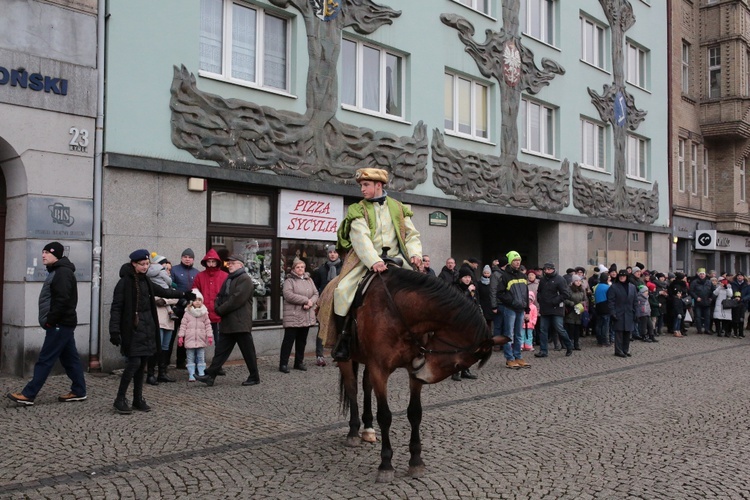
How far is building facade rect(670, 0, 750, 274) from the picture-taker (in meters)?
27.5

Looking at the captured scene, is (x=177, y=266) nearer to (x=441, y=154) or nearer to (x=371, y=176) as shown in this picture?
(x=371, y=176)

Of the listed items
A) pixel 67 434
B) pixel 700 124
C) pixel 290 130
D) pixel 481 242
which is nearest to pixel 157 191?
pixel 290 130

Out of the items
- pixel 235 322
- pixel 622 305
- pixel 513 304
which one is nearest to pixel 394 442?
pixel 235 322

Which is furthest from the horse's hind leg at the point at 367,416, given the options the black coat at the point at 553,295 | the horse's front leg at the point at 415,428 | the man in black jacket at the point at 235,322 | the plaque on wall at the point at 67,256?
the black coat at the point at 553,295

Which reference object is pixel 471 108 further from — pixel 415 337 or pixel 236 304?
pixel 415 337

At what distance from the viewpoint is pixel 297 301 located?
11.0 metres

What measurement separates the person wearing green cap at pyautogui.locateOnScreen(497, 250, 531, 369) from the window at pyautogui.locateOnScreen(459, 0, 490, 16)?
8.38m

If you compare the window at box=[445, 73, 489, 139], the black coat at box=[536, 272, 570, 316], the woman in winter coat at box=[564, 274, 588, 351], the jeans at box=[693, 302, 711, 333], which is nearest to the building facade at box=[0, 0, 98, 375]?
the black coat at box=[536, 272, 570, 316]

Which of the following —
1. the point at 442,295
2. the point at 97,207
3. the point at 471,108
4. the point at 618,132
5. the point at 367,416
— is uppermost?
the point at 618,132

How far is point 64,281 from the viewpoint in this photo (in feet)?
25.8

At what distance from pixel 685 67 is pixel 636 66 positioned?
15.0 ft

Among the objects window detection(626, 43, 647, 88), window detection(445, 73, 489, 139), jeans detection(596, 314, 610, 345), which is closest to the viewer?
jeans detection(596, 314, 610, 345)

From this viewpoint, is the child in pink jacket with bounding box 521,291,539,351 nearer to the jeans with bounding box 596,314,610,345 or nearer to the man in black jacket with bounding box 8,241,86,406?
the jeans with bounding box 596,314,610,345

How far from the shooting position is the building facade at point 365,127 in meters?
11.2
